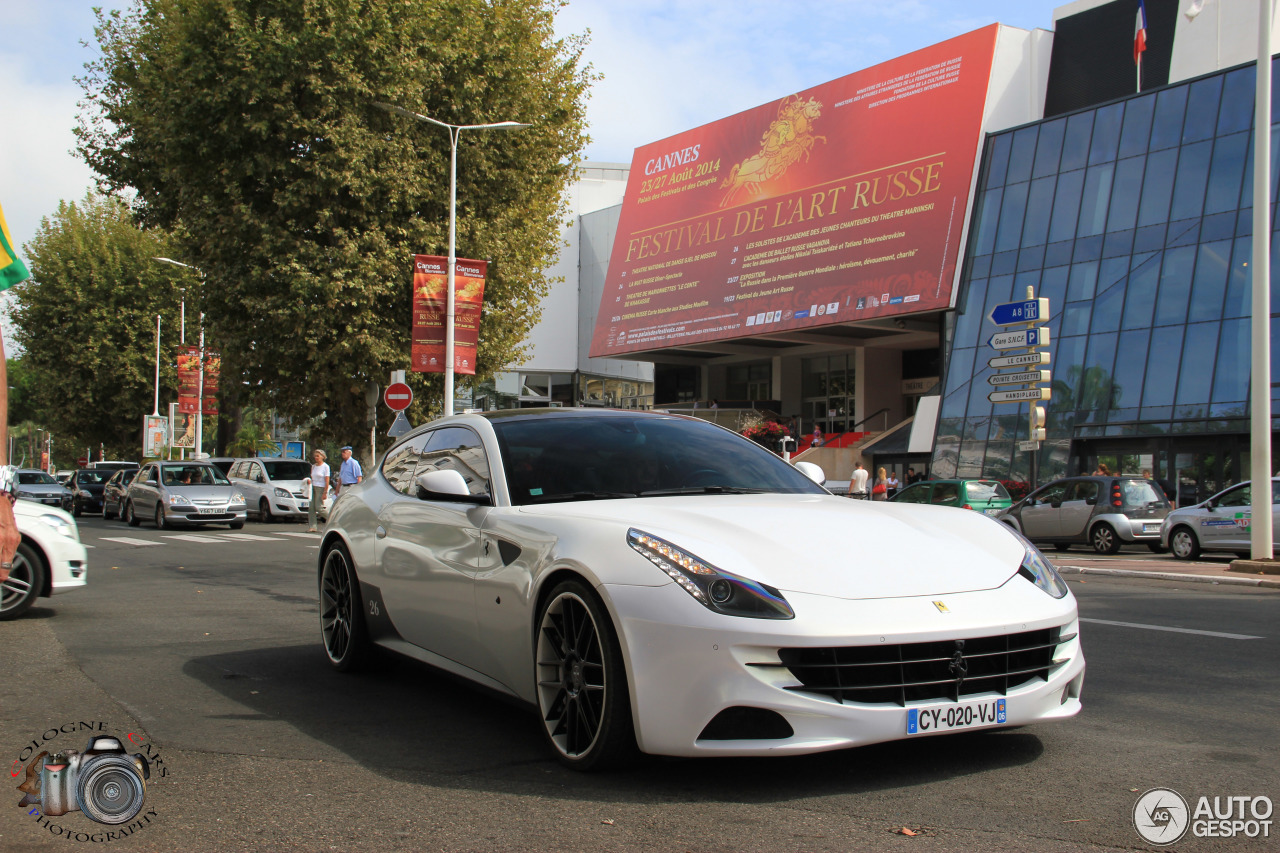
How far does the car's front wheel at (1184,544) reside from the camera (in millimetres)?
19500

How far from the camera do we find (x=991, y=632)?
157 inches

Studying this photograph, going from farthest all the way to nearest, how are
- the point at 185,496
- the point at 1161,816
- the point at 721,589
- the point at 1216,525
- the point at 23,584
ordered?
the point at 185,496
the point at 1216,525
the point at 23,584
the point at 721,589
the point at 1161,816

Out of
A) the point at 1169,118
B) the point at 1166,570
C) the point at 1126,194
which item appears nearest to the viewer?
the point at 1166,570

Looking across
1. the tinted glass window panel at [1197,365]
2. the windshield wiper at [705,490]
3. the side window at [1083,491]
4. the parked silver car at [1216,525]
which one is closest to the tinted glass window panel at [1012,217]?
the tinted glass window panel at [1197,365]

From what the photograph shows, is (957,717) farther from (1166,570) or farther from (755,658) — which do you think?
(1166,570)

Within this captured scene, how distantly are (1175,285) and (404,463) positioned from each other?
30.6 meters

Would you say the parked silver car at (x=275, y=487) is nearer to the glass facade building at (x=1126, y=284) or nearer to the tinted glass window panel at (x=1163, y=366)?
the glass facade building at (x=1126, y=284)

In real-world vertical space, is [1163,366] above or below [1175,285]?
A: below

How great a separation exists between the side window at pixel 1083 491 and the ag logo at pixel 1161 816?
1905 centimetres

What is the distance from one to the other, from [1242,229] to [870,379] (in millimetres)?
19830

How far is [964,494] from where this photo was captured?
2344 centimetres

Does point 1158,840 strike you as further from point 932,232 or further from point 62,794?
point 932,232

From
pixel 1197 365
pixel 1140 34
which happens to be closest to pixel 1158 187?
pixel 1197 365

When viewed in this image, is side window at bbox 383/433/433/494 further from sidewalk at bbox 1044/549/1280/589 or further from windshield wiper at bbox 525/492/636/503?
sidewalk at bbox 1044/549/1280/589
